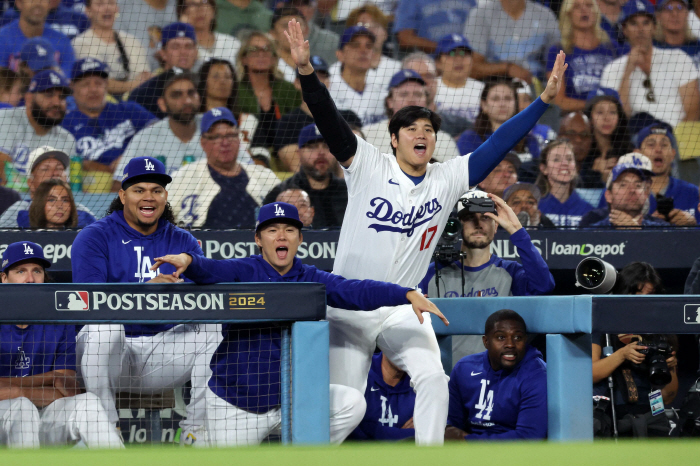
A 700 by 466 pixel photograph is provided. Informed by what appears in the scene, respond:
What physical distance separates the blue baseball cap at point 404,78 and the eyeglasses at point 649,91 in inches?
71.4

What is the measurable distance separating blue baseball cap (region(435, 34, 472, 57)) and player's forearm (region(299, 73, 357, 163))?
3.67m

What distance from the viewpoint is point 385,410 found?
140 inches

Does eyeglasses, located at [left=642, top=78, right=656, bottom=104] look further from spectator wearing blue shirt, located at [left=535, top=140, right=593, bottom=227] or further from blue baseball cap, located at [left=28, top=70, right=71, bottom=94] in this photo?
blue baseball cap, located at [left=28, top=70, right=71, bottom=94]

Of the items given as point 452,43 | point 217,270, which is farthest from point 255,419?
point 452,43

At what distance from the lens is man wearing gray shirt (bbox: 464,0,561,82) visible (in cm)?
670

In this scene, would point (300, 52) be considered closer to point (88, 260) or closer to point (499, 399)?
point (88, 260)

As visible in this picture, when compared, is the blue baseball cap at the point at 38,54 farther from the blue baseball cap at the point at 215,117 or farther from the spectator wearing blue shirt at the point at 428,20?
the spectator wearing blue shirt at the point at 428,20

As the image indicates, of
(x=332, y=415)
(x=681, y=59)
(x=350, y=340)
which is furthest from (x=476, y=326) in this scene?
(x=681, y=59)

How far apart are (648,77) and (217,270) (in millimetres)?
4791

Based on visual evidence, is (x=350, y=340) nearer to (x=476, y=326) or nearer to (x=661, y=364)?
(x=476, y=326)

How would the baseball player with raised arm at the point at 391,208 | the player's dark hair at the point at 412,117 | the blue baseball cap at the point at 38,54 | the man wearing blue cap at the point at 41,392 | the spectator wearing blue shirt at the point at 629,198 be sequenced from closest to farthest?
the man wearing blue cap at the point at 41,392 < the baseball player with raised arm at the point at 391,208 < the player's dark hair at the point at 412,117 < the spectator wearing blue shirt at the point at 629,198 < the blue baseball cap at the point at 38,54

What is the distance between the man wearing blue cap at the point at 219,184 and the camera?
5.46 metres

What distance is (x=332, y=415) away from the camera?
2.93 metres

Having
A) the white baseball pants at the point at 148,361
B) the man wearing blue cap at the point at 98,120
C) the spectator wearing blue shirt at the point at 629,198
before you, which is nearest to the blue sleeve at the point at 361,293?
the white baseball pants at the point at 148,361
